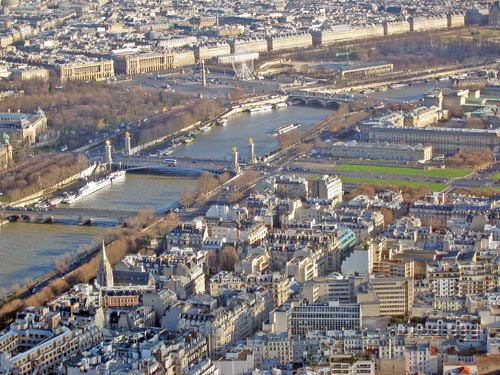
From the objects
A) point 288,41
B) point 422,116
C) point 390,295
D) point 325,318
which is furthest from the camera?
point 288,41

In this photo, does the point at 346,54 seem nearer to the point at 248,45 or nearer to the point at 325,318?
the point at 248,45

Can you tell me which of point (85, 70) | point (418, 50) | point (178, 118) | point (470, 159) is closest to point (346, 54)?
point (418, 50)

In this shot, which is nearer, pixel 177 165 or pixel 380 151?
pixel 177 165

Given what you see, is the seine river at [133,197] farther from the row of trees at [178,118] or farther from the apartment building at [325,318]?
the apartment building at [325,318]

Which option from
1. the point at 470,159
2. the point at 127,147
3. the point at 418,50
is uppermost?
the point at 127,147

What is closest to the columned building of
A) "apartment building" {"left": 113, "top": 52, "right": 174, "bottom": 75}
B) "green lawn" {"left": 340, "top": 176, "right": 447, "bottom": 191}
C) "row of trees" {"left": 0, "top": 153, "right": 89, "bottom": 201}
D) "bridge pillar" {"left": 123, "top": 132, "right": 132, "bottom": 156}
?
"apartment building" {"left": 113, "top": 52, "right": 174, "bottom": 75}

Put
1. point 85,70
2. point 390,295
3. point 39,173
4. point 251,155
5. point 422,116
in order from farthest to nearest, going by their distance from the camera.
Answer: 1. point 85,70
2. point 422,116
3. point 251,155
4. point 39,173
5. point 390,295

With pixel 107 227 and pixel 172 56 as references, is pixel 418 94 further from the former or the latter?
pixel 107 227
